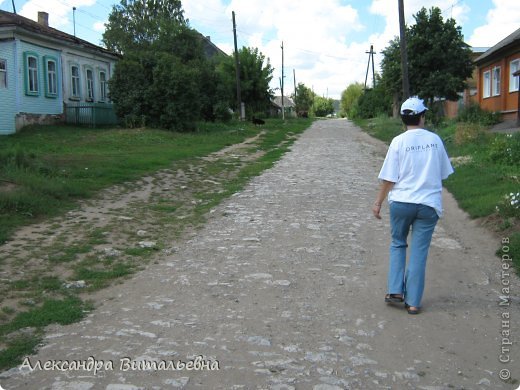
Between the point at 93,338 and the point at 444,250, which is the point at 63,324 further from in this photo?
the point at 444,250

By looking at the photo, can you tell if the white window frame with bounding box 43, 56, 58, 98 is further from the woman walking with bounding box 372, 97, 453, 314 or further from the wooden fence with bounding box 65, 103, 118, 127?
the woman walking with bounding box 372, 97, 453, 314

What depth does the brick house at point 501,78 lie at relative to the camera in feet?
83.4

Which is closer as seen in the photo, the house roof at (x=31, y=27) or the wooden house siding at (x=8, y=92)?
the house roof at (x=31, y=27)

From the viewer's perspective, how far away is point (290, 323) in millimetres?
4297

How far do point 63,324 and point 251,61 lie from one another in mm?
42006

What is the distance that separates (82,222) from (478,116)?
75.0 ft

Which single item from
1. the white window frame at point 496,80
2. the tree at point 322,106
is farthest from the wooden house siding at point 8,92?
the tree at point 322,106

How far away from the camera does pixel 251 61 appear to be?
4447 centimetres

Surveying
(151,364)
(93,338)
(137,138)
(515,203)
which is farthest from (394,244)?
(137,138)

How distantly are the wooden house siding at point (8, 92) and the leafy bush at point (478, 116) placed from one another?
20661 millimetres

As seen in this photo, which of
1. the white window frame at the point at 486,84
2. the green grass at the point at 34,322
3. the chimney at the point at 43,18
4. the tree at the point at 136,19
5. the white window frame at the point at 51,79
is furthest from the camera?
the tree at the point at 136,19

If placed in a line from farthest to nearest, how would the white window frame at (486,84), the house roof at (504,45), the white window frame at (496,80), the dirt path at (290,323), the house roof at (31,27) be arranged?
the white window frame at (486,84) < the white window frame at (496,80) < the house roof at (504,45) < the house roof at (31,27) < the dirt path at (290,323)

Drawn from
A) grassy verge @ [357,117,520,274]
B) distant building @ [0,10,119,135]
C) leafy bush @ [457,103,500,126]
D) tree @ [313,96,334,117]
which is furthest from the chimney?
tree @ [313,96,334,117]

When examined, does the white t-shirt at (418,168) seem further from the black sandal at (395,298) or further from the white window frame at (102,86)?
the white window frame at (102,86)
